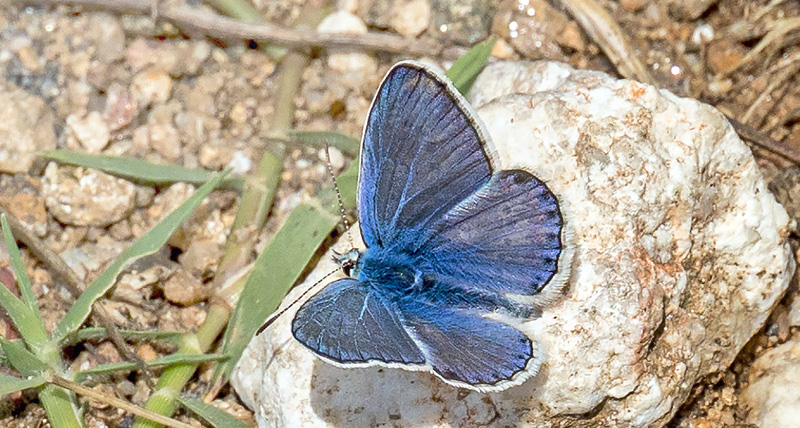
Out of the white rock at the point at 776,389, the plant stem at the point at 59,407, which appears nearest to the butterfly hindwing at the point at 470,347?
the white rock at the point at 776,389

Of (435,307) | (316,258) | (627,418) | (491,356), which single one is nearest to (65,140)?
(316,258)

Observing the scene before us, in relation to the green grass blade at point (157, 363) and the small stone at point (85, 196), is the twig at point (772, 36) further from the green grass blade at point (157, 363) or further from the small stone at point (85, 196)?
the small stone at point (85, 196)

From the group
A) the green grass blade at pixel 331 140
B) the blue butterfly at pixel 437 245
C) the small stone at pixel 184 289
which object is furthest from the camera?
the green grass blade at pixel 331 140

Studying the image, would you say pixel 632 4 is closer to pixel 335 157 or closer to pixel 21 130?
pixel 335 157

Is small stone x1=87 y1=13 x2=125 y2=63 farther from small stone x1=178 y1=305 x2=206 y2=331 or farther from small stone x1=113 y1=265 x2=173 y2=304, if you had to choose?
small stone x1=178 y1=305 x2=206 y2=331

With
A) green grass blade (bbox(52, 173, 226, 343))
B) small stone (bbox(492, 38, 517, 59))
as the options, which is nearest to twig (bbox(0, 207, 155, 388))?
green grass blade (bbox(52, 173, 226, 343))

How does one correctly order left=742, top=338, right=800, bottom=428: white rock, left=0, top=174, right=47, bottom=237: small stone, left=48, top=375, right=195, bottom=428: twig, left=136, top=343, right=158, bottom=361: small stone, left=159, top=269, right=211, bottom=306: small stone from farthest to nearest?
left=0, top=174, right=47, bottom=237: small stone, left=159, top=269, right=211, bottom=306: small stone, left=136, top=343, right=158, bottom=361: small stone, left=742, top=338, right=800, bottom=428: white rock, left=48, top=375, right=195, bottom=428: twig
